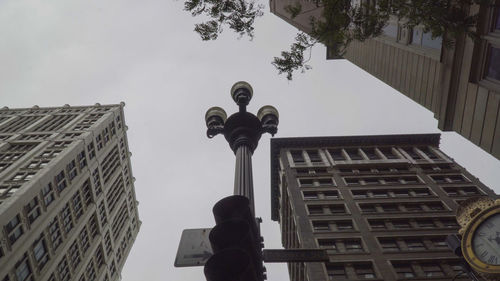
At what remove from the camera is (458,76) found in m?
12.4

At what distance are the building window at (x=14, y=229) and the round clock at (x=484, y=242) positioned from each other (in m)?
46.1

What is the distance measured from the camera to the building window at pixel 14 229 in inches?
1649

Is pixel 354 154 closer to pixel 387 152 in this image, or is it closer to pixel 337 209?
pixel 387 152

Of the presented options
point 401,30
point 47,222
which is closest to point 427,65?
point 401,30

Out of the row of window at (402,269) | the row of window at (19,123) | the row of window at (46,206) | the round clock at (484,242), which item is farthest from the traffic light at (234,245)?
the row of window at (19,123)

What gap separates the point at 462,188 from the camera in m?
48.6

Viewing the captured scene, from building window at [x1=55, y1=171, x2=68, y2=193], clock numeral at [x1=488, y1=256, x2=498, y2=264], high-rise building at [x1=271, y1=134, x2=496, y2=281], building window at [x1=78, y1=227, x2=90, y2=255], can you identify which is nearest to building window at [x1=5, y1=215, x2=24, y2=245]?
building window at [x1=55, y1=171, x2=68, y2=193]

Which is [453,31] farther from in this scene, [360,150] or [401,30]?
[360,150]

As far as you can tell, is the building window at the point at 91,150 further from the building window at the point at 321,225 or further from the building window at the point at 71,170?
the building window at the point at 321,225

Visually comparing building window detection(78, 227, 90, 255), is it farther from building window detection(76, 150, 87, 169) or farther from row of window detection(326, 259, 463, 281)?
row of window detection(326, 259, 463, 281)

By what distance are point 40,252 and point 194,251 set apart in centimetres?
5090

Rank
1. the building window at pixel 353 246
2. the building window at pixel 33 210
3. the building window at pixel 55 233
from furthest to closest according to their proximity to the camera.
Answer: the building window at pixel 55 233 → the building window at pixel 33 210 → the building window at pixel 353 246

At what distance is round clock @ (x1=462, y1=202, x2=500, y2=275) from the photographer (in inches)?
696

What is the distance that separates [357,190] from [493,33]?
126 ft
